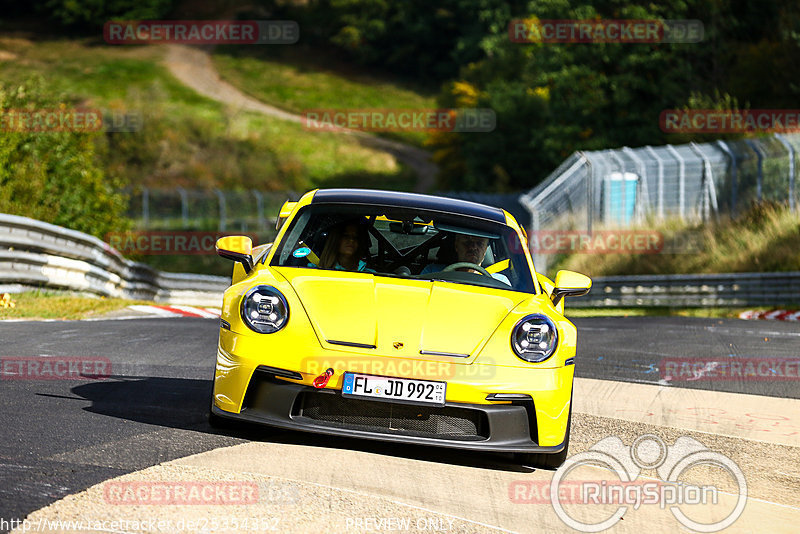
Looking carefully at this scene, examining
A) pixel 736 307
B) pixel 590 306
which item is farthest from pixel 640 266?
pixel 736 307

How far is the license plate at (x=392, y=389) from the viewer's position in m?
5.56

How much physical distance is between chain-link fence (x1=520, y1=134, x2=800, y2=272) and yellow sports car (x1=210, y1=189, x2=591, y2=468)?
19549 millimetres

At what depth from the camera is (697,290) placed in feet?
71.2

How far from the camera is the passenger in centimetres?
675

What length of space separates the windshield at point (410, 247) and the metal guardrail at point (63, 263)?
746cm

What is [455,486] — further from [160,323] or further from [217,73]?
[217,73]

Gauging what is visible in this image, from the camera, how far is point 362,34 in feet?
315

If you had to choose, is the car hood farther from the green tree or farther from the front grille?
the green tree

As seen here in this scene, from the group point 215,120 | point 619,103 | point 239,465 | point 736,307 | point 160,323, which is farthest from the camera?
point 215,120

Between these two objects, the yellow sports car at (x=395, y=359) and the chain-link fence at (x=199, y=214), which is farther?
the chain-link fence at (x=199, y=214)

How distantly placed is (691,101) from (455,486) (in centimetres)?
3167

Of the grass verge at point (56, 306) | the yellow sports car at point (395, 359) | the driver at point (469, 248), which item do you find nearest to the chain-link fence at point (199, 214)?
the grass verge at point (56, 306)

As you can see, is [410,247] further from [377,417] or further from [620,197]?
[620,197]

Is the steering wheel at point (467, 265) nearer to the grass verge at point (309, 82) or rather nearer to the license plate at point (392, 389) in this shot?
the license plate at point (392, 389)
